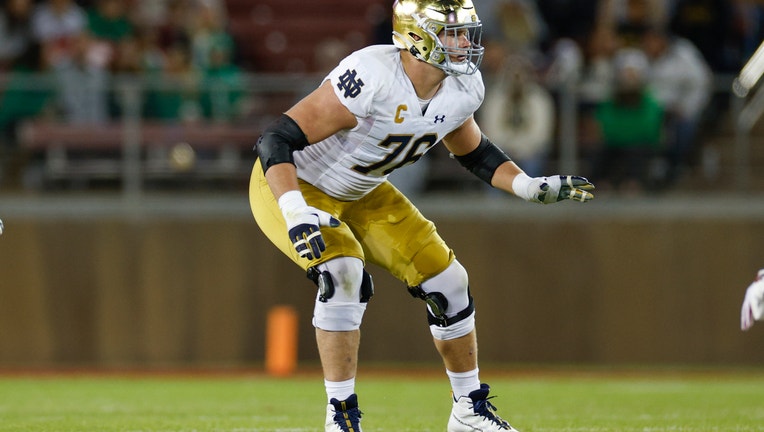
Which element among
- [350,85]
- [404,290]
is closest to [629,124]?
[404,290]

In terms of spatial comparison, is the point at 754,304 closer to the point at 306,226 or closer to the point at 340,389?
the point at 340,389

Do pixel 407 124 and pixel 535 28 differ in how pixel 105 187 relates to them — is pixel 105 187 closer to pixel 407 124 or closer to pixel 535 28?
pixel 535 28

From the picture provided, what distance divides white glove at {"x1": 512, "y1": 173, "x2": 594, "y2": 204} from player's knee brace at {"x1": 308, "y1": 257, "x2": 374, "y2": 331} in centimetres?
96

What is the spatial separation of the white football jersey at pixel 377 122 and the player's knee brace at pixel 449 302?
0.54m

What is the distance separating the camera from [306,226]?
5160 mm

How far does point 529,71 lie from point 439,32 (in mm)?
5946

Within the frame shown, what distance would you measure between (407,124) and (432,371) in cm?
646

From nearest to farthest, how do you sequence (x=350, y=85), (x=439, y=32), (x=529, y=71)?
1. (x=350, y=85)
2. (x=439, y=32)
3. (x=529, y=71)

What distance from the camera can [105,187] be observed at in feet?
38.5

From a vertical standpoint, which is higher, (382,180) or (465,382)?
(382,180)

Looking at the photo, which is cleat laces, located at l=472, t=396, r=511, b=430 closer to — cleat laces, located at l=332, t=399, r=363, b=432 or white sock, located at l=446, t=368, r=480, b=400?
white sock, located at l=446, t=368, r=480, b=400

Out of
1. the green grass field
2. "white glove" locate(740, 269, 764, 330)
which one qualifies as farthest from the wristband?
the green grass field

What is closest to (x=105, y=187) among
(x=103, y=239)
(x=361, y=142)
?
(x=103, y=239)

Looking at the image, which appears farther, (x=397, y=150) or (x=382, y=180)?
(x=382, y=180)
